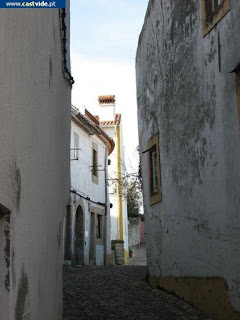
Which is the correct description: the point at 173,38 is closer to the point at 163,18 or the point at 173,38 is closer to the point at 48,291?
the point at 163,18

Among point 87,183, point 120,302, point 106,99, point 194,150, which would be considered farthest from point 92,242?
point 194,150

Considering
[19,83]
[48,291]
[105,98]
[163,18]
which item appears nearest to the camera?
[19,83]

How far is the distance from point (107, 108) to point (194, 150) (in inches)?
738

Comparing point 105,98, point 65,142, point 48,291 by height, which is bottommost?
point 48,291

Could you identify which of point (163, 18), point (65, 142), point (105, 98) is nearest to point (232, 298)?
point (65, 142)

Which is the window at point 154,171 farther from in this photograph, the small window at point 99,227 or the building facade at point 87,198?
the small window at point 99,227

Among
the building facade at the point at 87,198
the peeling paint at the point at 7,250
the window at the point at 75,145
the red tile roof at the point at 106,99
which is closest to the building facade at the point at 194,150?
the peeling paint at the point at 7,250

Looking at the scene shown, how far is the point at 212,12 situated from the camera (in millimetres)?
6801

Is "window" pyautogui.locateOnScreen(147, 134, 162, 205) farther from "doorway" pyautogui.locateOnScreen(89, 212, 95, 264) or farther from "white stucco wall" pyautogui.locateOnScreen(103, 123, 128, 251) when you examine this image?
"white stucco wall" pyautogui.locateOnScreen(103, 123, 128, 251)

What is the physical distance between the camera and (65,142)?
720 centimetres

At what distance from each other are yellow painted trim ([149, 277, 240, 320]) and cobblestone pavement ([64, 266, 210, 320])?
0.13 m

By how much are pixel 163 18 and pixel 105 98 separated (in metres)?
16.7

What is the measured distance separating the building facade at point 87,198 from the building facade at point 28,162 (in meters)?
12.5

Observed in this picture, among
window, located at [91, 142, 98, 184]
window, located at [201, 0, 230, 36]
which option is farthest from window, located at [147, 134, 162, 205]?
window, located at [91, 142, 98, 184]
